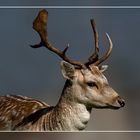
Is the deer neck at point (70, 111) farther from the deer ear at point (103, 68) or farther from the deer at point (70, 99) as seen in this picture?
the deer ear at point (103, 68)

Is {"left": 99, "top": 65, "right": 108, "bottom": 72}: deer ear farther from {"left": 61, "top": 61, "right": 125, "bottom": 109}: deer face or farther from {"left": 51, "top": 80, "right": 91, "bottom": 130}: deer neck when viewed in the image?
{"left": 51, "top": 80, "right": 91, "bottom": 130}: deer neck

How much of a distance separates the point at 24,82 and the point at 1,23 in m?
0.24

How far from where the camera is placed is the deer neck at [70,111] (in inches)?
97.0

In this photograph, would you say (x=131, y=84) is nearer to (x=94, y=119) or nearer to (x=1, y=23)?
(x=94, y=119)

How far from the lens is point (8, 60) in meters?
2.44

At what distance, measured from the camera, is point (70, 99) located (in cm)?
248

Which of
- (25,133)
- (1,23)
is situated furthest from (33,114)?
(1,23)

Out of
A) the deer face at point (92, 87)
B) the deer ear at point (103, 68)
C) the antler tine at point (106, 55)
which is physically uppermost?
the antler tine at point (106, 55)

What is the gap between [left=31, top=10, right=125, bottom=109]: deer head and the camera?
95.7 inches

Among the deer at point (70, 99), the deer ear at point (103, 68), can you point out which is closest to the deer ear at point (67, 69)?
the deer at point (70, 99)

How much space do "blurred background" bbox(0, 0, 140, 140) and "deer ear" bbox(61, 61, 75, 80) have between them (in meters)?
0.02

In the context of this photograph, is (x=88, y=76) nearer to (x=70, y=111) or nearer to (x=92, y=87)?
(x=92, y=87)

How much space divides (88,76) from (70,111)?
151mm

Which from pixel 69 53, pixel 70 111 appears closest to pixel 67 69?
pixel 69 53
